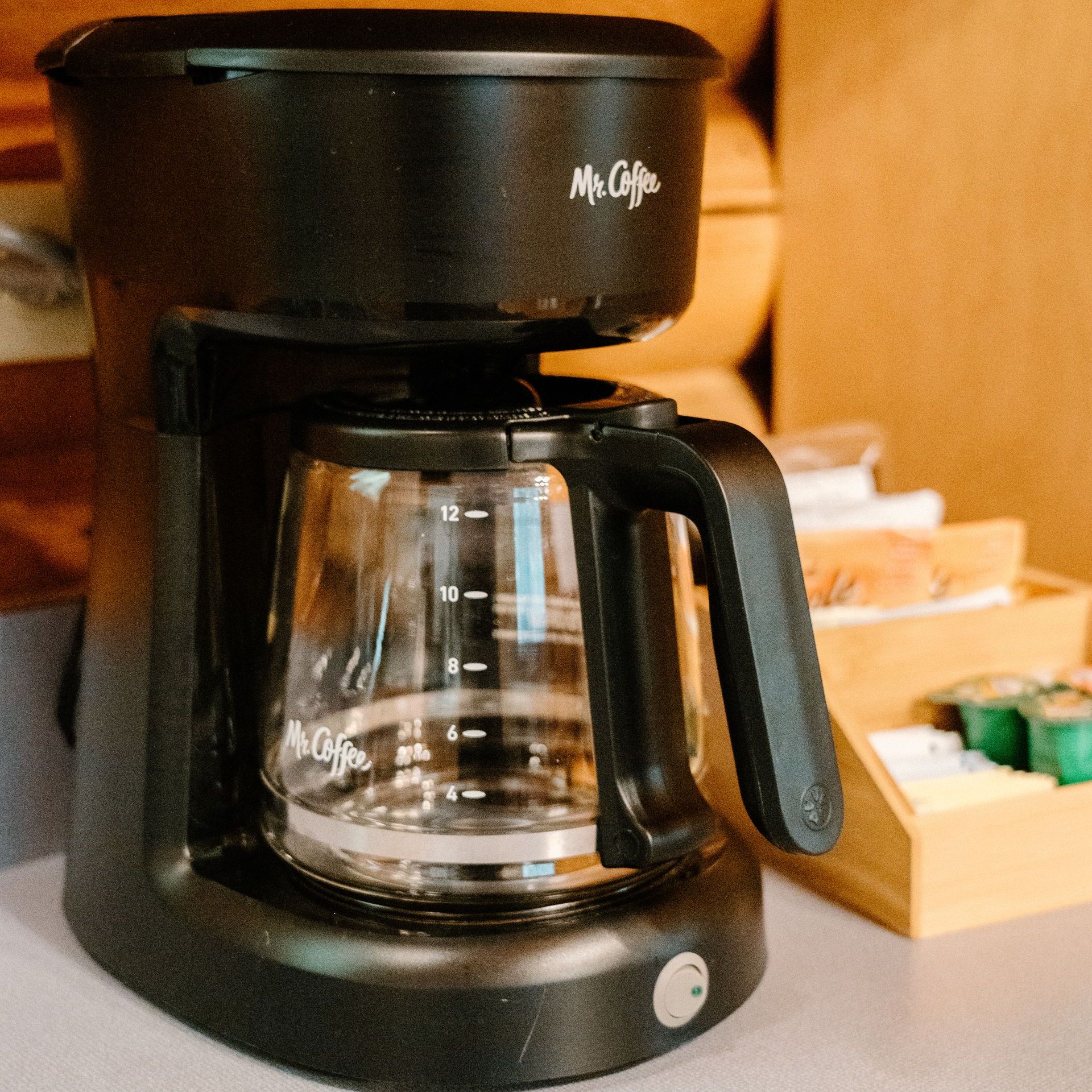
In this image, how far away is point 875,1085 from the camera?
602 millimetres

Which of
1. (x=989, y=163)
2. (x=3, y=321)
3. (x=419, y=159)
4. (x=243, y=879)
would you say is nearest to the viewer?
(x=419, y=159)

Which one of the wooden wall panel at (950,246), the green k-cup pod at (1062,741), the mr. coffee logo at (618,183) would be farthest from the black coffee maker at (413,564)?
the wooden wall panel at (950,246)

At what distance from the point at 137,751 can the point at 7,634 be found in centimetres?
18

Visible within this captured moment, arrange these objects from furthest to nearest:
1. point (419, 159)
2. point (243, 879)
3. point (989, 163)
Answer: point (989, 163)
point (243, 879)
point (419, 159)

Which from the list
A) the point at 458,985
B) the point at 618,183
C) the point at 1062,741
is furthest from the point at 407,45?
the point at 1062,741

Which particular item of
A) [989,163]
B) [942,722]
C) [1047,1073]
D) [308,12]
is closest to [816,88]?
[989,163]

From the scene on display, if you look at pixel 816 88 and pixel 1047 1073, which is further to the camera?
pixel 816 88

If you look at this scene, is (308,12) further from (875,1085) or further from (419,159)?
(875,1085)

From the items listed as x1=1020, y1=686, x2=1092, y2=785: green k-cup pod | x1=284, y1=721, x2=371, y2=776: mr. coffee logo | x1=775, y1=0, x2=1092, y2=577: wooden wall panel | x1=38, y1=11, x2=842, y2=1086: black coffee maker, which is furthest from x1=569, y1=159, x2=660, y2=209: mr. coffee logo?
x1=775, y1=0, x2=1092, y2=577: wooden wall panel

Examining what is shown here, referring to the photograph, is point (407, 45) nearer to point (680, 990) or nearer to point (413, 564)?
point (413, 564)

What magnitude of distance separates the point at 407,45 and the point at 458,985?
0.38m

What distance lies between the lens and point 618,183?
1.79ft

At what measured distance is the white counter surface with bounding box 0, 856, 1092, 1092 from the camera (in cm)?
61

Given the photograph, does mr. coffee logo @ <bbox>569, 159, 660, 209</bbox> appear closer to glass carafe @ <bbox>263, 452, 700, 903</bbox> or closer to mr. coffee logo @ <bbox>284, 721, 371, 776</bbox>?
glass carafe @ <bbox>263, 452, 700, 903</bbox>
